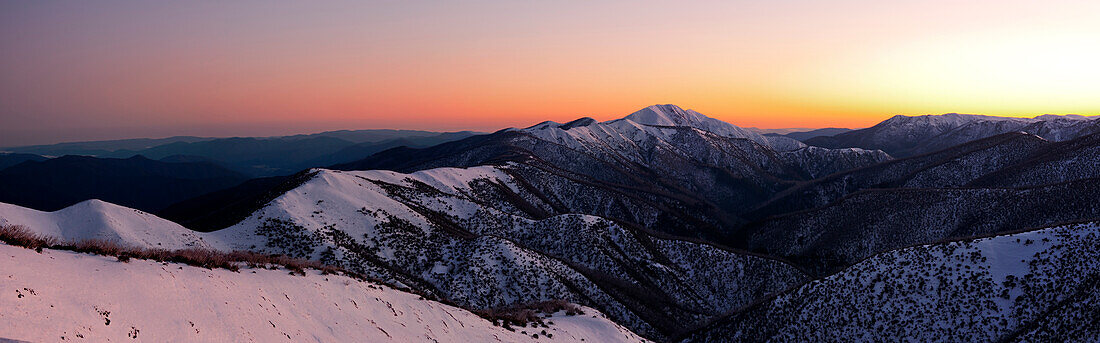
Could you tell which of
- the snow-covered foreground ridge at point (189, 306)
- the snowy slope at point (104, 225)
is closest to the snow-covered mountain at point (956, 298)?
the snow-covered foreground ridge at point (189, 306)

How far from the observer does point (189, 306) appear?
53.2 ft

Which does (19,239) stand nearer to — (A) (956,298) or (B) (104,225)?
(B) (104,225)

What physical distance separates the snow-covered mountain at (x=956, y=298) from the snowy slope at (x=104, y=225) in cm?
6003

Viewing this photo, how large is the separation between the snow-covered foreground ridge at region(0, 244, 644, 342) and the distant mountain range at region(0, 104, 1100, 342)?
22.9 feet

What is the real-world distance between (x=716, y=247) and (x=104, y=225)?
3535 inches

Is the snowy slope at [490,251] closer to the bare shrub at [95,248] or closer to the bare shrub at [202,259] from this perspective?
the bare shrub at [202,259]

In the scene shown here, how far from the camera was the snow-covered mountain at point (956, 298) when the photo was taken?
3622cm

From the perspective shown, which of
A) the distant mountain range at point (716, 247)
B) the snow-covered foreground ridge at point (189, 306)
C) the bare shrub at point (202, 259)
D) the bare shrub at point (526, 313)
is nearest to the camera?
the snow-covered foreground ridge at point (189, 306)

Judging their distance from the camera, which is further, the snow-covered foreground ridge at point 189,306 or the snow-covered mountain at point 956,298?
the snow-covered mountain at point 956,298

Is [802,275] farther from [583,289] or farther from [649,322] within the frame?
[583,289]

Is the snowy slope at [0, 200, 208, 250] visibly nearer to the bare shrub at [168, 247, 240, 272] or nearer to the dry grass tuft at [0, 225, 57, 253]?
the bare shrub at [168, 247, 240, 272]

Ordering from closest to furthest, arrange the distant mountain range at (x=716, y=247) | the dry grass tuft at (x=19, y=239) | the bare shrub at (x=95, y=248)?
the dry grass tuft at (x=19, y=239) < the bare shrub at (x=95, y=248) < the distant mountain range at (x=716, y=247)

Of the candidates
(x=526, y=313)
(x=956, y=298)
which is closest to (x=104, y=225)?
(x=526, y=313)

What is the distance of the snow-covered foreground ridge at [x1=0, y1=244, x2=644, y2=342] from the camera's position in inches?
504
